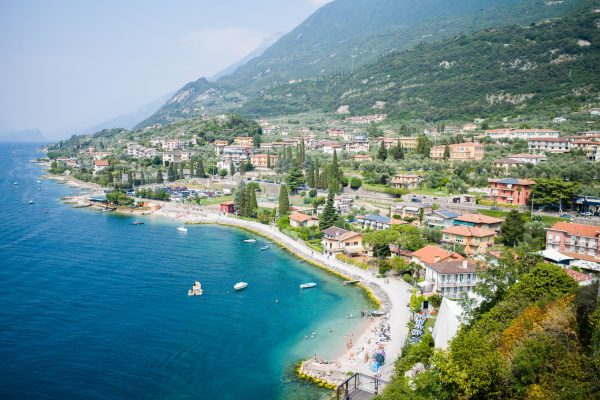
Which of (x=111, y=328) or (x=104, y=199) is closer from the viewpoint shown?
(x=111, y=328)

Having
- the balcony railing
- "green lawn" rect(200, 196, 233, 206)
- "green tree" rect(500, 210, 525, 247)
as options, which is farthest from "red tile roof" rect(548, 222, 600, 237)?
"green lawn" rect(200, 196, 233, 206)

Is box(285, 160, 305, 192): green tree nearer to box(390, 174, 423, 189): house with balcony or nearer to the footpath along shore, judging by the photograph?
box(390, 174, 423, 189): house with balcony

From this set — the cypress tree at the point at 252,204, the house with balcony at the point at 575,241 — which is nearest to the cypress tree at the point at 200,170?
the cypress tree at the point at 252,204

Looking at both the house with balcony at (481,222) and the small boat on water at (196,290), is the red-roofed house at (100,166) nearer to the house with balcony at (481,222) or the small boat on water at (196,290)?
the small boat on water at (196,290)

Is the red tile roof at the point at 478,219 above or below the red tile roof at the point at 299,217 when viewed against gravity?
above

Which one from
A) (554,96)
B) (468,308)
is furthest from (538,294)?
(554,96)

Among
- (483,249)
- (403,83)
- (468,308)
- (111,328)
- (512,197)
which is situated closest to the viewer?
(468,308)

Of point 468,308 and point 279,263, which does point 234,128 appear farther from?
point 468,308

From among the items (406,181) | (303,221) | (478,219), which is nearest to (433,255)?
(478,219)

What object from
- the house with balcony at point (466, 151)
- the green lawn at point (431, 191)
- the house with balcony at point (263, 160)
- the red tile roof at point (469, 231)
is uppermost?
the house with balcony at point (466, 151)
